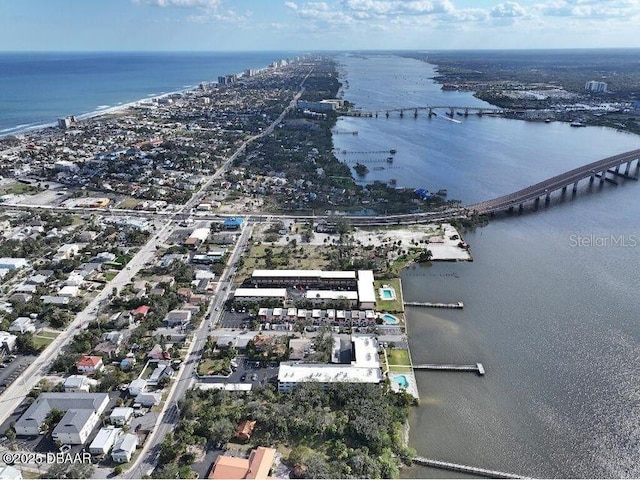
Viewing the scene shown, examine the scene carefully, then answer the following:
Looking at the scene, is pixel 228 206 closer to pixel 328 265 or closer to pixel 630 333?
pixel 328 265

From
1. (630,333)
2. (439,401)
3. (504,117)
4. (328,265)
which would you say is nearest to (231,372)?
(439,401)

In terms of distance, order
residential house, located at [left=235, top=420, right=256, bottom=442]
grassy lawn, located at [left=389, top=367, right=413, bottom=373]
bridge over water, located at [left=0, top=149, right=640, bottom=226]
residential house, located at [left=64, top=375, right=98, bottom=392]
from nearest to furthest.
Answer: residential house, located at [left=235, top=420, right=256, bottom=442], residential house, located at [left=64, top=375, right=98, bottom=392], grassy lawn, located at [left=389, top=367, right=413, bottom=373], bridge over water, located at [left=0, top=149, right=640, bottom=226]

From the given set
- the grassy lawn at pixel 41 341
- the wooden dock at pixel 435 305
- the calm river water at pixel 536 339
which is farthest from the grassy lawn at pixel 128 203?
the wooden dock at pixel 435 305

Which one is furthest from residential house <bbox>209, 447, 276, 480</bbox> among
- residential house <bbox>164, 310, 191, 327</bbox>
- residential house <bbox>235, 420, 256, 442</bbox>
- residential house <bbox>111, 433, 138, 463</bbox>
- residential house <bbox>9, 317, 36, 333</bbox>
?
residential house <bbox>9, 317, 36, 333</bbox>

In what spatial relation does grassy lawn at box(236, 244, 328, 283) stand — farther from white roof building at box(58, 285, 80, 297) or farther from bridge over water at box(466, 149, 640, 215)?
bridge over water at box(466, 149, 640, 215)

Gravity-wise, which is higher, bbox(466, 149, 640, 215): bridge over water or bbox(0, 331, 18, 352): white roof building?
bbox(466, 149, 640, 215): bridge over water

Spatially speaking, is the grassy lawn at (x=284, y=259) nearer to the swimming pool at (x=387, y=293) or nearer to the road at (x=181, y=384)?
the road at (x=181, y=384)
